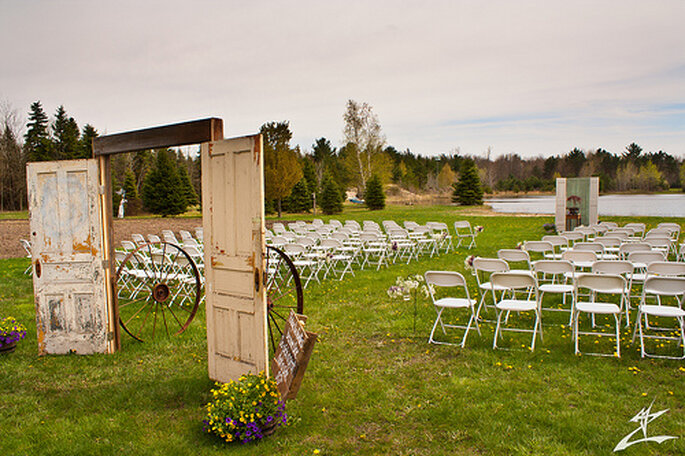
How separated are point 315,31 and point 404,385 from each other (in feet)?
36.9

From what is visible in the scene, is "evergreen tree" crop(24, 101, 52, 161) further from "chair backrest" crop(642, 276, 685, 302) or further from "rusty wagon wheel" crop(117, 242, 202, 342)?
"chair backrest" crop(642, 276, 685, 302)

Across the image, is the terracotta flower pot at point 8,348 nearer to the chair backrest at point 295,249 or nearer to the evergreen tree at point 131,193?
the chair backrest at point 295,249

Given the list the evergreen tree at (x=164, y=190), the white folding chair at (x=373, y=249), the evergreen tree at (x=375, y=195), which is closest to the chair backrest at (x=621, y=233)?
the white folding chair at (x=373, y=249)

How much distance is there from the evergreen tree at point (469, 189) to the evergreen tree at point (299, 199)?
14.2 meters

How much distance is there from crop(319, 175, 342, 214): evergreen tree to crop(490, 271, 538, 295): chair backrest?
92.1 feet

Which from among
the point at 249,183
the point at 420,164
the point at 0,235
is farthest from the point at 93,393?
the point at 420,164

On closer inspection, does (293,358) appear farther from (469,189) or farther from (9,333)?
(469,189)

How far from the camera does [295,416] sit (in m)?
3.64

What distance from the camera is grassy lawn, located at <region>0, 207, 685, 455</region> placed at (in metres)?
3.19

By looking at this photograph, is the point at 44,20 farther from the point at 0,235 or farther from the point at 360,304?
the point at 0,235

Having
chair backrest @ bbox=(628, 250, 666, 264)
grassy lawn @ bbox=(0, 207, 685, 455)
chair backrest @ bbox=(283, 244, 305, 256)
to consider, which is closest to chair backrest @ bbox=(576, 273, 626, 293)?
grassy lawn @ bbox=(0, 207, 685, 455)

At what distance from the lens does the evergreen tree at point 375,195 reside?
114 ft

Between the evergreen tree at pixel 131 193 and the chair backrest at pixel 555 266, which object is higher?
the evergreen tree at pixel 131 193

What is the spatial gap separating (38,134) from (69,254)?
44.1 meters
